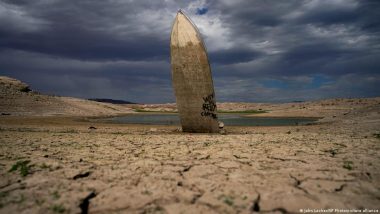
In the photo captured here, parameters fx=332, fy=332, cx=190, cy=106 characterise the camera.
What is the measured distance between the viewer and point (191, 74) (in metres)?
16.3

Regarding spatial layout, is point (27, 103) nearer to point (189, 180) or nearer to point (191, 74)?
point (191, 74)

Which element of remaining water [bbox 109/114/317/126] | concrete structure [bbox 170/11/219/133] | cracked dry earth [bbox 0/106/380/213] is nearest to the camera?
cracked dry earth [bbox 0/106/380/213]

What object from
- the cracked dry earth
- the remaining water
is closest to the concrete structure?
the cracked dry earth

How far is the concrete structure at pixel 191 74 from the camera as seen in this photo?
16.3 m

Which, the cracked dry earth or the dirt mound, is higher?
the dirt mound

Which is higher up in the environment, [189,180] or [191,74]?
[191,74]

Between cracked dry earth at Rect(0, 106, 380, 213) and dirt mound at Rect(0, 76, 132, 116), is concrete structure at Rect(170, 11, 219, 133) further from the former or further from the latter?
dirt mound at Rect(0, 76, 132, 116)

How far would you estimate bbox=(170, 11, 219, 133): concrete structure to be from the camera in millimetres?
16328

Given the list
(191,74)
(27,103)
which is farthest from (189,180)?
(27,103)

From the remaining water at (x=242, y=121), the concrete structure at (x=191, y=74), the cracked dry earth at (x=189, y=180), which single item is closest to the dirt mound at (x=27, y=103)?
the remaining water at (x=242, y=121)

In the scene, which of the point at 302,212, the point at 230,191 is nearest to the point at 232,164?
the point at 230,191

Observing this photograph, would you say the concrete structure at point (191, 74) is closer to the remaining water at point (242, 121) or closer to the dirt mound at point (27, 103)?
the remaining water at point (242, 121)

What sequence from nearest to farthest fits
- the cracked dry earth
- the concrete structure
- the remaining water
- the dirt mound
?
the cracked dry earth < the concrete structure < the remaining water < the dirt mound

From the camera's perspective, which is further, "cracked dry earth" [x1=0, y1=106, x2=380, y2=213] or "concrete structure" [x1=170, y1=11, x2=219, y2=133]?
"concrete structure" [x1=170, y1=11, x2=219, y2=133]
